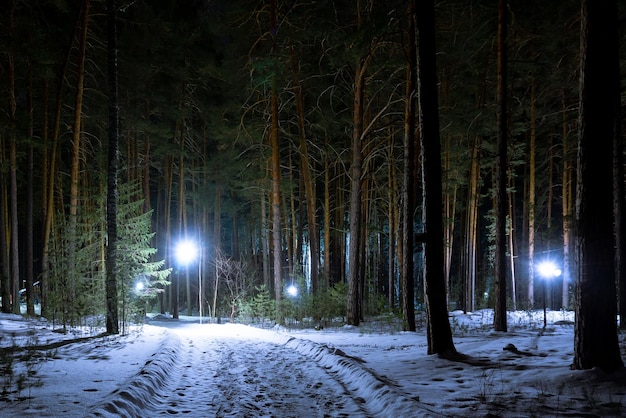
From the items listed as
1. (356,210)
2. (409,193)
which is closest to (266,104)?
(356,210)

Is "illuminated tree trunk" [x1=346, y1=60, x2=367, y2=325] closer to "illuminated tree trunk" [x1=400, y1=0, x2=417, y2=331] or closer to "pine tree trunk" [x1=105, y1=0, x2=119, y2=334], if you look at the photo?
"illuminated tree trunk" [x1=400, y1=0, x2=417, y2=331]

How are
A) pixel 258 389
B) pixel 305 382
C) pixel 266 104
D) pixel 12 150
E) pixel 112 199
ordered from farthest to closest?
1. pixel 266 104
2. pixel 12 150
3. pixel 112 199
4. pixel 305 382
5. pixel 258 389

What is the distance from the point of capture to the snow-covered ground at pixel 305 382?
442cm

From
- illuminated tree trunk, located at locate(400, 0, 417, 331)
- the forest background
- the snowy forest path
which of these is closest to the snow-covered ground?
the snowy forest path

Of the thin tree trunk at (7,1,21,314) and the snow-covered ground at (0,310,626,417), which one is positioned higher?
the thin tree trunk at (7,1,21,314)

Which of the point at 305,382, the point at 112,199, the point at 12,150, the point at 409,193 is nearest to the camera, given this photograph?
the point at 305,382

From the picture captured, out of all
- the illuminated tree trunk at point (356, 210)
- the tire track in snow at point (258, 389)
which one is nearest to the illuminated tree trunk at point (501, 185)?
the illuminated tree trunk at point (356, 210)

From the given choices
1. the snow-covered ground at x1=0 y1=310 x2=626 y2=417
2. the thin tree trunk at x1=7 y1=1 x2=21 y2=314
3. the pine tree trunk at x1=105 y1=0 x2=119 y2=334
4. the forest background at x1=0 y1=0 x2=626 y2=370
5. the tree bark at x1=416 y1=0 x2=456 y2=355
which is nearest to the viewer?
the snow-covered ground at x1=0 y1=310 x2=626 y2=417

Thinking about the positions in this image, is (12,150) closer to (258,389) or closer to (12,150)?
(12,150)

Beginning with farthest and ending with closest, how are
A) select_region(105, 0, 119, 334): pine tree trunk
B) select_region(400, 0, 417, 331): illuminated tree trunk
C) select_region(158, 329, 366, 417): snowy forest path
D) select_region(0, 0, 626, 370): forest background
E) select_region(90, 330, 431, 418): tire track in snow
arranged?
select_region(0, 0, 626, 370): forest background
select_region(105, 0, 119, 334): pine tree trunk
select_region(400, 0, 417, 331): illuminated tree trunk
select_region(158, 329, 366, 417): snowy forest path
select_region(90, 330, 431, 418): tire track in snow

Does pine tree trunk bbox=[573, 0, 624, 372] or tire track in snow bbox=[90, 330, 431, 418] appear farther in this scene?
pine tree trunk bbox=[573, 0, 624, 372]

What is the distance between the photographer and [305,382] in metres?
6.34

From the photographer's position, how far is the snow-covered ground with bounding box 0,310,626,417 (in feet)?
14.5

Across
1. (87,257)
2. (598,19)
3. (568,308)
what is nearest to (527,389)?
(598,19)
